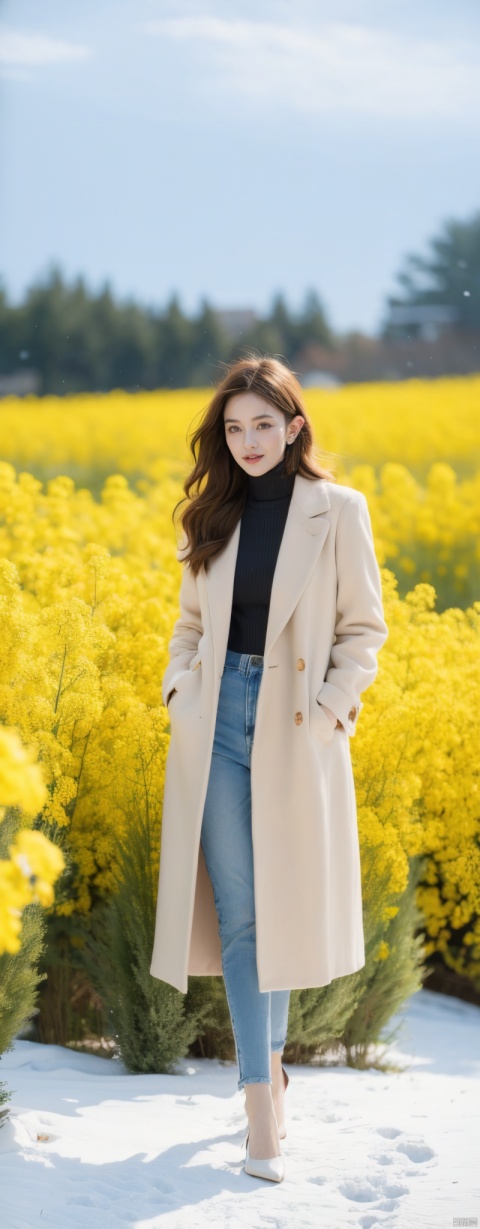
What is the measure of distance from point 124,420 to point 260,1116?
9.58 meters

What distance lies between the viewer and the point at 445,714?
3533mm

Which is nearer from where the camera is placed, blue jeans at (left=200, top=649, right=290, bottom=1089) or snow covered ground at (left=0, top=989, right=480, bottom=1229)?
snow covered ground at (left=0, top=989, right=480, bottom=1229)

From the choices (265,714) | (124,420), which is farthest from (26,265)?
(265,714)

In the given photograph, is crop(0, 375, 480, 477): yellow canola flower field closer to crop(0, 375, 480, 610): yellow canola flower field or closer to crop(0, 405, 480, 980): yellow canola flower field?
crop(0, 375, 480, 610): yellow canola flower field

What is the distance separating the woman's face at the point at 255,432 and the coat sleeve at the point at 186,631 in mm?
265

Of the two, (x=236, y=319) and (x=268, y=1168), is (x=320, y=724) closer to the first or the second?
(x=268, y=1168)

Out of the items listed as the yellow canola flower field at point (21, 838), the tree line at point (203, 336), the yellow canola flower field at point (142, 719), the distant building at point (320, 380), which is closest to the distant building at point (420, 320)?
the tree line at point (203, 336)

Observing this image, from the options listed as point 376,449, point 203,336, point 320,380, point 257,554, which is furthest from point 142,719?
point 320,380

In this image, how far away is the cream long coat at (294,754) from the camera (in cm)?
229

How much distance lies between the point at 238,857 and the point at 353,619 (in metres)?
0.50

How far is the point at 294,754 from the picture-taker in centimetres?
230

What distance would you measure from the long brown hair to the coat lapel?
0.03 meters

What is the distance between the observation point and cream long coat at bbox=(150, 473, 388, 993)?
90.4 inches

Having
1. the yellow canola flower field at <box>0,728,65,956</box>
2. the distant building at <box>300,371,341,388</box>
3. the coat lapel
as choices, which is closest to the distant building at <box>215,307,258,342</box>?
the distant building at <box>300,371,341,388</box>
